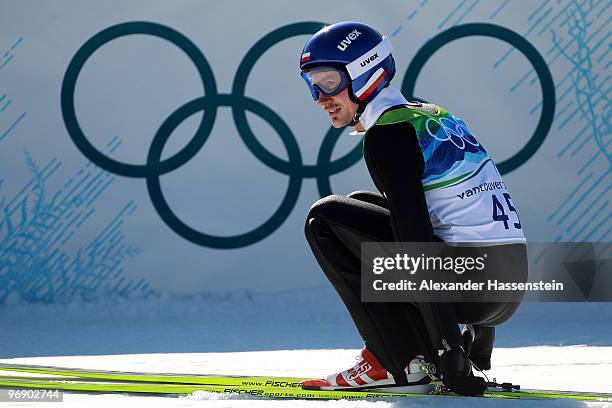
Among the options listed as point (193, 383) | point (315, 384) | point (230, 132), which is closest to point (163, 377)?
point (193, 383)

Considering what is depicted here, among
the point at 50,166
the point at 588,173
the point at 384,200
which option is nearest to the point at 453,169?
the point at 384,200

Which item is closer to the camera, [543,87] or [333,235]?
[333,235]

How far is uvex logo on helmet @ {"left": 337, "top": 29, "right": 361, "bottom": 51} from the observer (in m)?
3.26

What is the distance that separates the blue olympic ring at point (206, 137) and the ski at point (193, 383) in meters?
2.64

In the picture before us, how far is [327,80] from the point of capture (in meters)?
3.27

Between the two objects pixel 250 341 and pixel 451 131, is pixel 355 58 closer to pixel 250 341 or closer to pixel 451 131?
pixel 451 131

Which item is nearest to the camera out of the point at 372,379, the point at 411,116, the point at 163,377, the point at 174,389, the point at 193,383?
the point at 411,116

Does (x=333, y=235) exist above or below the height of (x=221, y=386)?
above

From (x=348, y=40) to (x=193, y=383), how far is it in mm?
1288

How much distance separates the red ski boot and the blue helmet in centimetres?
84

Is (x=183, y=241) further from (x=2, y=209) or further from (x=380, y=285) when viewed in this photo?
(x=380, y=285)

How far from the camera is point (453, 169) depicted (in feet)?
9.98

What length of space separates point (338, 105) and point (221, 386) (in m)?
1.01

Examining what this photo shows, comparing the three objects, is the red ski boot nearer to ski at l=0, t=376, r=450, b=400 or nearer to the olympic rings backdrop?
ski at l=0, t=376, r=450, b=400
